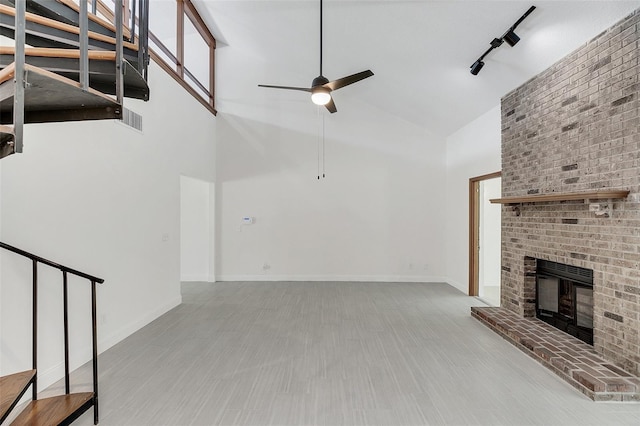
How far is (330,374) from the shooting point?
2854mm

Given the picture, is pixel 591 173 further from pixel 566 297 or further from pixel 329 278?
pixel 329 278

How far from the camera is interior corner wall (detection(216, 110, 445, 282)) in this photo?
6.65 meters

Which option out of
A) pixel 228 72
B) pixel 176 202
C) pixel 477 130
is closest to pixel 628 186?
pixel 477 130

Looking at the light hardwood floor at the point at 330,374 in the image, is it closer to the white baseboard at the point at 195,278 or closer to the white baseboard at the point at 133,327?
the white baseboard at the point at 133,327

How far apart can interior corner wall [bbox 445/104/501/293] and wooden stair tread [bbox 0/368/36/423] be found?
539 centimetres

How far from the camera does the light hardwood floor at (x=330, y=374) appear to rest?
2303 mm

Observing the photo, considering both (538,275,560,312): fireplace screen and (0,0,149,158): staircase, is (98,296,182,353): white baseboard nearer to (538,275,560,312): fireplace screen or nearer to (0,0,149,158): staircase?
(0,0,149,158): staircase

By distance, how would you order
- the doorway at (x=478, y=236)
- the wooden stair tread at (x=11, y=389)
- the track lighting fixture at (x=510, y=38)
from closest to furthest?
the wooden stair tread at (x=11, y=389), the track lighting fixture at (x=510, y=38), the doorway at (x=478, y=236)

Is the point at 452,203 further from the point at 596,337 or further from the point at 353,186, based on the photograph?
the point at 596,337

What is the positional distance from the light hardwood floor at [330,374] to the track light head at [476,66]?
312 centimetres

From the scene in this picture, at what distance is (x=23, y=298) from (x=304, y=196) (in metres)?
4.74

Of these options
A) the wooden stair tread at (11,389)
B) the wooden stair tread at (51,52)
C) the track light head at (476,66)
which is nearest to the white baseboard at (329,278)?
the track light head at (476,66)

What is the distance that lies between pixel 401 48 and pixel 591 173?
256 cm

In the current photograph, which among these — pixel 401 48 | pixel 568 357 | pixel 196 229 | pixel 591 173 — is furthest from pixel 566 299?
pixel 196 229
